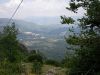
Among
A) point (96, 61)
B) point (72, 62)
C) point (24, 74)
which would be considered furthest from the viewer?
point (24, 74)

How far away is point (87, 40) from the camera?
16.4 metres

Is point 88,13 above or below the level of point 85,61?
above

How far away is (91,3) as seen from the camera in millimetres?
16844

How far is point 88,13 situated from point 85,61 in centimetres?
257

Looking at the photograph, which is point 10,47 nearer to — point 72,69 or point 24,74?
point 24,74

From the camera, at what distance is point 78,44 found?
55.0 ft

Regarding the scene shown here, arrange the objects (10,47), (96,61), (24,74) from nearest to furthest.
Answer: (96,61)
(24,74)
(10,47)

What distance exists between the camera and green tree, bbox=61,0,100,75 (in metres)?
15.7

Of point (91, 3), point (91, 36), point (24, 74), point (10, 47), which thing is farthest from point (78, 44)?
point (10, 47)

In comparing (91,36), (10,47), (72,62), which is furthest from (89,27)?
(10,47)

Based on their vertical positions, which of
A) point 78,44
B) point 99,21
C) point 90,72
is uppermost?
point 99,21

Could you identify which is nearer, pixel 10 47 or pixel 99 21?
pixel 99 21

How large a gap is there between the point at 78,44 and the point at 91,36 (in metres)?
0.80

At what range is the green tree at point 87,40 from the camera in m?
15.7
